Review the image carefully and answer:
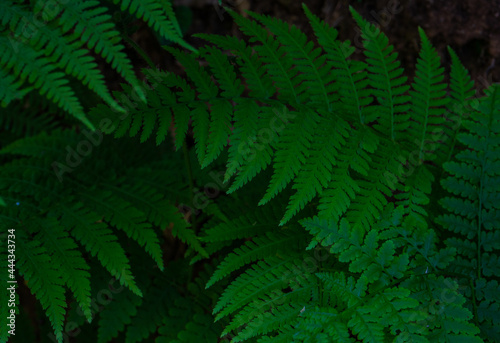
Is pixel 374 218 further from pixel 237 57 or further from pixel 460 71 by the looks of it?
pixel 237 57

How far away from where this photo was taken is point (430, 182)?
219 cm

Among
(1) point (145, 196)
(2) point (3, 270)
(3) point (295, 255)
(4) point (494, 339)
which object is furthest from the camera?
(1) point (145, 196)

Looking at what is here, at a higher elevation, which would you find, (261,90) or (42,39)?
(42,39)

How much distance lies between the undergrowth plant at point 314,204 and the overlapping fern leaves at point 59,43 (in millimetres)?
315

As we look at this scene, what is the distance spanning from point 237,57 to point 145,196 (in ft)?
3.03

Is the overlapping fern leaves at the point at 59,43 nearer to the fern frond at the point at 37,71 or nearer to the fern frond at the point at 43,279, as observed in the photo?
the fern frond at the point at 37,71

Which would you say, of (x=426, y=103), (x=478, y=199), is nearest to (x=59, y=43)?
(x=426, y=103)

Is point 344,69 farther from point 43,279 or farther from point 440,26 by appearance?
point 43,279

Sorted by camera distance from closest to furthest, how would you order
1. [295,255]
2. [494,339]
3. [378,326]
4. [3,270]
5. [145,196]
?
1. [378,326]
2. [494,339]
3. [3,270]
4. [295,255]
5. [145,196]

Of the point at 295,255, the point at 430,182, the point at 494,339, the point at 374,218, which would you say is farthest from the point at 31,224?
the point at 494,339

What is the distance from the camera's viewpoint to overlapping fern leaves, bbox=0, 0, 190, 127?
5.57 feet

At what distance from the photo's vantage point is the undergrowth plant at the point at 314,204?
6.27 feet

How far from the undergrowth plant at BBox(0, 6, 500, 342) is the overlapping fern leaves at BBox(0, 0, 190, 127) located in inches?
12.4

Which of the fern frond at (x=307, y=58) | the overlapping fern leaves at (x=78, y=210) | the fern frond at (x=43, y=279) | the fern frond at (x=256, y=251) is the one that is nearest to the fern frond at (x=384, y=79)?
the fern frond at (x=307, y=58)
